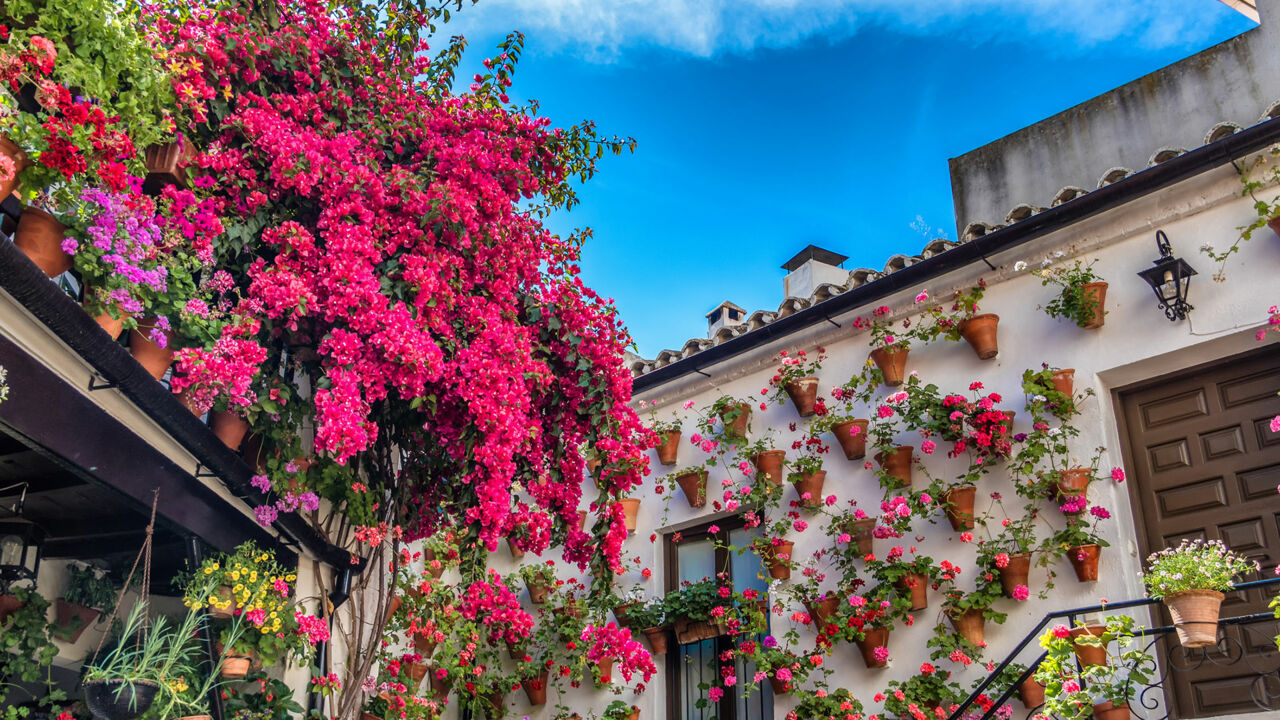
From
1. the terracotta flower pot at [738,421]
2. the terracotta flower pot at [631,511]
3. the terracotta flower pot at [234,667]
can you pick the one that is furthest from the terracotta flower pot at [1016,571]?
the terracotta flower pot at [234,667]

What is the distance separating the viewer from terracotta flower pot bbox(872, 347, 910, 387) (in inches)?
285

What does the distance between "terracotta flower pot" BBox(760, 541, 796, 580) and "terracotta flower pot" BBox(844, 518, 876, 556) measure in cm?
57

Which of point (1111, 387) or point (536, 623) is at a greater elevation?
point (1111, 387)

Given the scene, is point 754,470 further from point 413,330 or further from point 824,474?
point 413,330

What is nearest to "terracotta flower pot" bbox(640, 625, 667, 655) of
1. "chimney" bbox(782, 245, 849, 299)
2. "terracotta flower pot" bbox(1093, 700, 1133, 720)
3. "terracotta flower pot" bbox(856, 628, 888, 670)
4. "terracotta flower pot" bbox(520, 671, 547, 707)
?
"terracotta flower pot" bbox(520, 671, 547, 707)

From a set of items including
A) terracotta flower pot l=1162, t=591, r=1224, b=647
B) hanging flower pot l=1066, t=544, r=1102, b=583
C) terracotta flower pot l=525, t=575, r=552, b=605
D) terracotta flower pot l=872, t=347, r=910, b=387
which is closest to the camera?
terracotta flower pot l=1162, t=591, r=1224, b=647

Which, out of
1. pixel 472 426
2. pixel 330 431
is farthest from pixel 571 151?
pixel 330 431

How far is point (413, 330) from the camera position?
4.64 meters

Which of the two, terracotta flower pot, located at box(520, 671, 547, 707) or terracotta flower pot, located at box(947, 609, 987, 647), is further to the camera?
terracotta flower pot, located at box(520, 671, 547, 707)

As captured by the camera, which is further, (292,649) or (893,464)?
(893,464)

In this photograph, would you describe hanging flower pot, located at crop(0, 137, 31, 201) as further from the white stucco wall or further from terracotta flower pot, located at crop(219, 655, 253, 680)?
the white stucco wall

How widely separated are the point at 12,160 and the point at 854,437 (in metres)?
5.50

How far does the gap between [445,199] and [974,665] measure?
4373 millimetres

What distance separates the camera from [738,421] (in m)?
8.14
